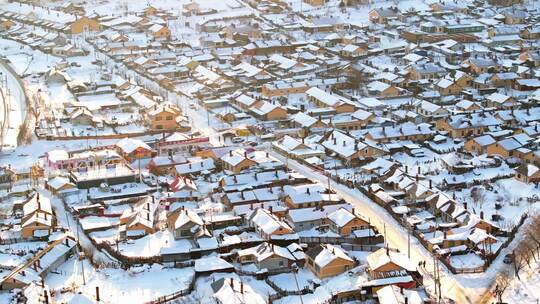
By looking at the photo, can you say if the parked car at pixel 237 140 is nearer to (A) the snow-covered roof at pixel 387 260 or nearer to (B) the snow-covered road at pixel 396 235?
(B) the snow-covered road at pixel 396 235

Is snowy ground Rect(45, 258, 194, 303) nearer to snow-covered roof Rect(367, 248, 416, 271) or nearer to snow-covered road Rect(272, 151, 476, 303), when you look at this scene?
snow-covered roof Rect(367, 248, 416, 271)

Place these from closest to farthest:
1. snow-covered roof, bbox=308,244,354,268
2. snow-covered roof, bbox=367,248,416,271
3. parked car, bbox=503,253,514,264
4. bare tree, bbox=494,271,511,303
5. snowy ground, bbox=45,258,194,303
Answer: bare tree, bbox=494,271,511,303
snowy ground, bbox=45,258,194,303
snow-covered roof, bbox=367,248,416,271
snow-covered roof, bbox=308,244,354,268
parked car, bbox=503,253,514,264

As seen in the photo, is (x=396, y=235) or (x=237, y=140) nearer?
(x=396, y=235)

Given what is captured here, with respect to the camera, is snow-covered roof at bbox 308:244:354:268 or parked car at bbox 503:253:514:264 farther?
Answer: parked car at bbox 503:253:514:264

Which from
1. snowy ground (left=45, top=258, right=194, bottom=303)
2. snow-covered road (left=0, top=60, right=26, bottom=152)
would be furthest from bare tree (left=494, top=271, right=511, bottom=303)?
snow-covered road (left=0, top=60, right=26, bottom=152)

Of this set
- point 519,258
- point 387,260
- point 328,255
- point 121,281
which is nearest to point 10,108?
point 121,281

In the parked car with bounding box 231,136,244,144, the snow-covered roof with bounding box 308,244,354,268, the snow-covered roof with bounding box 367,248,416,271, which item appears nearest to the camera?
the snow-covered roof with bounding box 367,248,416,271

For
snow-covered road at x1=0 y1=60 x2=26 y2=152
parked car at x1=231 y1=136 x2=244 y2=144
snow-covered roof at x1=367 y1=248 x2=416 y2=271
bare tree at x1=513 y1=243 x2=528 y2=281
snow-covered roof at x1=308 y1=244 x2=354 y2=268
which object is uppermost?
snow-covered roof at x1=367 y1=248 x2=416 y2=271

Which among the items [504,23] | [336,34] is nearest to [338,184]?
[336,34]

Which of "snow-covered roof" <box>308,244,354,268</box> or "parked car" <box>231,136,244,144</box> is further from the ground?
"snow-covered roof" <box>308,244,354,268</box>

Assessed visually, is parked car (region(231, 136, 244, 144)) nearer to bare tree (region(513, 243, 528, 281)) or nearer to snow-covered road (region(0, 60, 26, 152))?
snow-covered road (region(0, 60, 26, 152))

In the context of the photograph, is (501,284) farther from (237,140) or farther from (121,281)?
(237,140)

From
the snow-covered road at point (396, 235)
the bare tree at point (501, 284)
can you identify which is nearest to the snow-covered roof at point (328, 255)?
the snow-covered road at point (396, 235)
